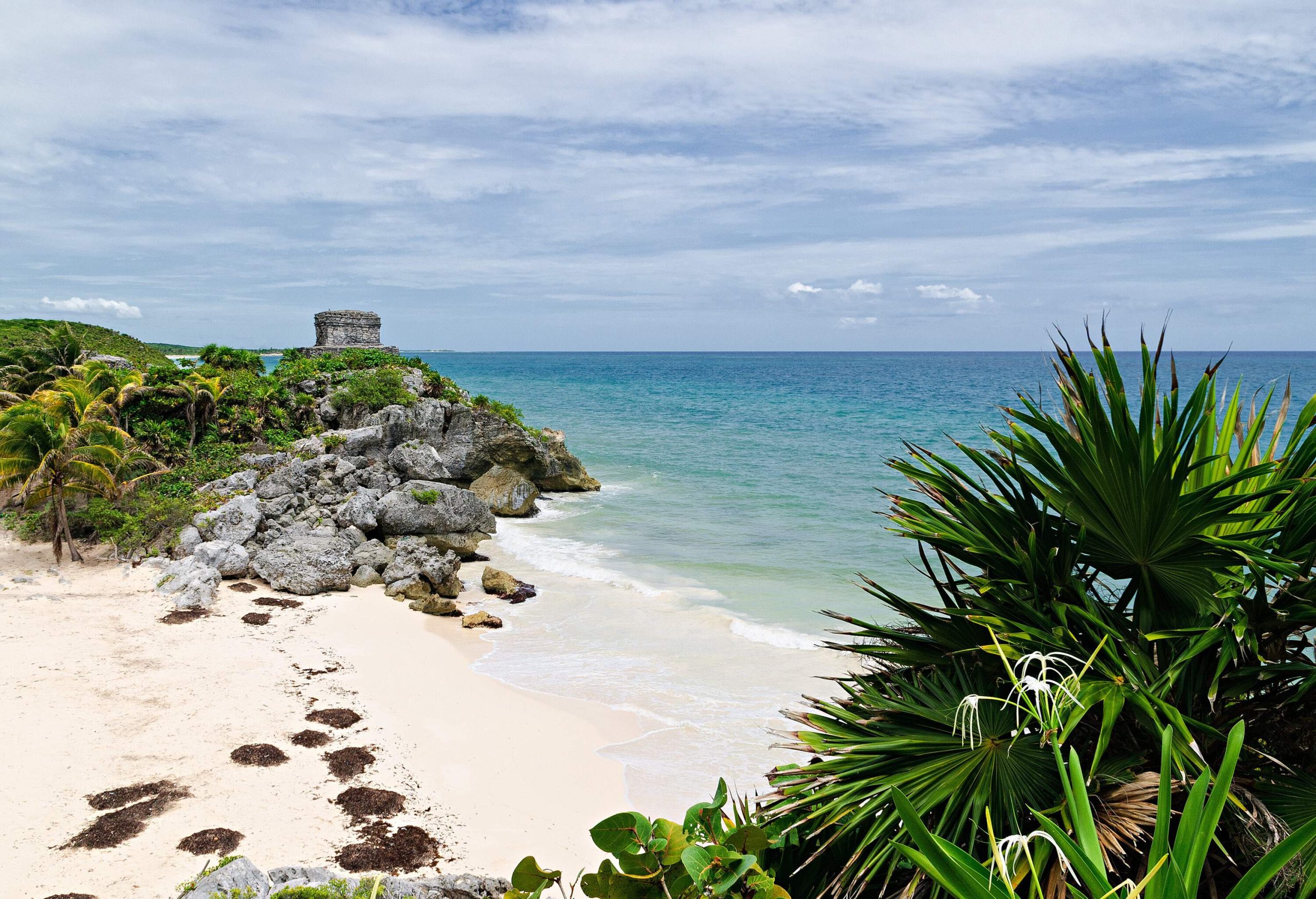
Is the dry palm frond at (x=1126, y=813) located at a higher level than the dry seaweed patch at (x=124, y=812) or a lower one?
higher

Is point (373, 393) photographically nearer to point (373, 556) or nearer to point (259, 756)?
point (373, 556)

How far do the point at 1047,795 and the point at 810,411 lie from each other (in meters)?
55.0

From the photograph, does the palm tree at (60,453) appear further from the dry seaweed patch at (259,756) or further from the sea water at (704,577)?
the dry seaweed patch at (259,756)

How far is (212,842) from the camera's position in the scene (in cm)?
756

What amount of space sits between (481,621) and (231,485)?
9.04 metres

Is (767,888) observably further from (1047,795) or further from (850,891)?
(1047,795)

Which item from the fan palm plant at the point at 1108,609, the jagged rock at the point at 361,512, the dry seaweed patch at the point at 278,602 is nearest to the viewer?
the fan palm plant at the point at 1108,609

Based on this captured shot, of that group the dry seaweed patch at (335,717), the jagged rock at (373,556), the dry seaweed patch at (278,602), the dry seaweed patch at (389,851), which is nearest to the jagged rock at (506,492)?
the jagged rock at (373,556)

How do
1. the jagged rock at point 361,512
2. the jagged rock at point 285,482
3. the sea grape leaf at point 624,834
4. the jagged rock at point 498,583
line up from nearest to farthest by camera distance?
the sea grape leaf at point 624,834 < the jagged rock at point 498,583 < the jagged rock at point 361,512 < the jagged rock at point 285,482

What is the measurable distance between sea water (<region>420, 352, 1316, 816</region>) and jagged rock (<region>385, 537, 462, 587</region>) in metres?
1.90

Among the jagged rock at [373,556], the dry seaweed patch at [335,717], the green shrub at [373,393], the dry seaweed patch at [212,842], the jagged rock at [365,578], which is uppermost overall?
the green shrub at [373,393]

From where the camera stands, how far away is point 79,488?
52.9 ft

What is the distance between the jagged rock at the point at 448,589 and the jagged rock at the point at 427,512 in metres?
3.12

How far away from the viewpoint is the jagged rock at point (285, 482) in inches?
760
